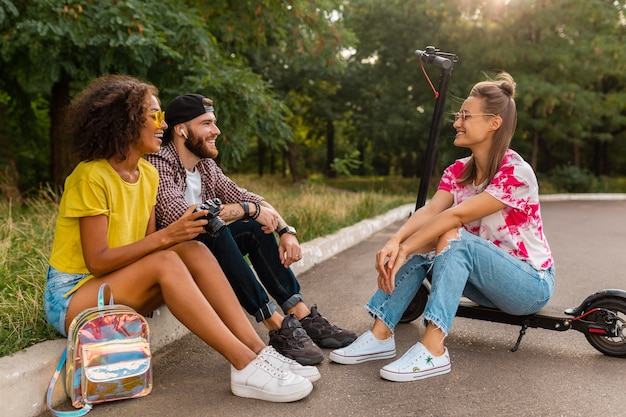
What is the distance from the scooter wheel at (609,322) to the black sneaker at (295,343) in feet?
5.02

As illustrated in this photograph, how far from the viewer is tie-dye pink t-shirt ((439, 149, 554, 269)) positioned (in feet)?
11.2

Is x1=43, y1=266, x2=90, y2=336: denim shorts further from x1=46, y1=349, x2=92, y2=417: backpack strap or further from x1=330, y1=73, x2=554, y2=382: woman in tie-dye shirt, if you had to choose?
x1=330, y1=73, x2=554, y2=382: woman in tie-dye shirt

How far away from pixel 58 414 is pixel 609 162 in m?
42.8

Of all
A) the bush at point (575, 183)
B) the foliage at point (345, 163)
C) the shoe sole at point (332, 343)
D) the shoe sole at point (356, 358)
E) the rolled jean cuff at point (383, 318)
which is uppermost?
the rolled jean cuff at point (383, 318)

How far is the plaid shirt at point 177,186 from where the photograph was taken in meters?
3.46

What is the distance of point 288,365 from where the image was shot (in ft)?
10.1

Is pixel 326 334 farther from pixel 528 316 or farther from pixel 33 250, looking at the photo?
pixel 33 250

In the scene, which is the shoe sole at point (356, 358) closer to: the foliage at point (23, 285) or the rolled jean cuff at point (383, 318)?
the rolled jean cuff at point (383, 318)

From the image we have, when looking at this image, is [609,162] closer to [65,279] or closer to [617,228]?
[617,228]

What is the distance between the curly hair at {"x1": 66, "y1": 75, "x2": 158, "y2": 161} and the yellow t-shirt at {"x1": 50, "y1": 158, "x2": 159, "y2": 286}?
7cm

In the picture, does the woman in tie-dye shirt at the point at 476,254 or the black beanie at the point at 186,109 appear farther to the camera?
the black beanie at the point at 186,109

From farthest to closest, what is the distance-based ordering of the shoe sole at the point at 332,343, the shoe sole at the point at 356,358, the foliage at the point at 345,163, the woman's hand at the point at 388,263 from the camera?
the foliage at the point at 345,163 < the shoe sole at the point at 332,343 < the shoe sole at the point at 356,358 < the woman's hand at the point at 388,263

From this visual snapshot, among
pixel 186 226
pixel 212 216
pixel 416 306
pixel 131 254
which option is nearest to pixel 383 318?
pixel 416 306

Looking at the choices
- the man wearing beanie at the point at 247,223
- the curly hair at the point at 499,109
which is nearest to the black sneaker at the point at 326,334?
the man wearing beanie at the point at 247,223
